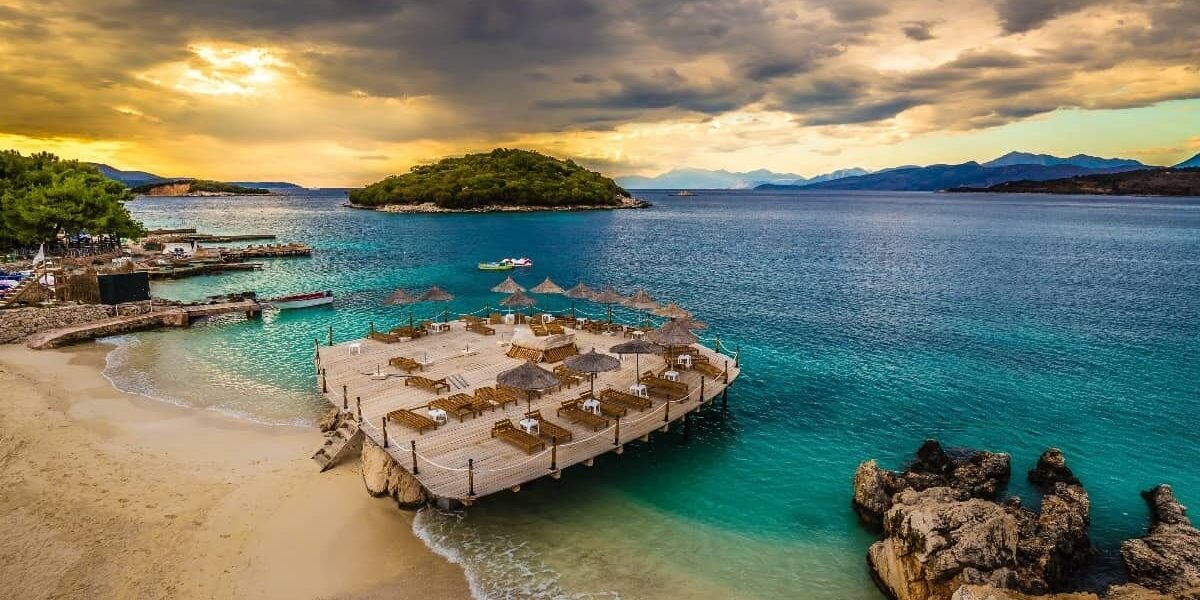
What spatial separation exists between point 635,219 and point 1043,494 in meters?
166

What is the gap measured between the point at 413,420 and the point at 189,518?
23.9 feet

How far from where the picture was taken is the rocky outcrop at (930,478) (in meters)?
19.9

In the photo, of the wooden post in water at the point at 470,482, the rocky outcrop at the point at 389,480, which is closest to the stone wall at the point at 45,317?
the rocky outcrop at the point at 389,480

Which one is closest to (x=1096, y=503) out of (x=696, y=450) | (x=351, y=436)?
(x=696, y=450)

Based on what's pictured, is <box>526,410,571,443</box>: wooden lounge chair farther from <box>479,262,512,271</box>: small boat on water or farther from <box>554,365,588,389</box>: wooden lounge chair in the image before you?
<box>479,262,512,271</box>: small boat on water

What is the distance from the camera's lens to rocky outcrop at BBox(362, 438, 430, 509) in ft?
63.1

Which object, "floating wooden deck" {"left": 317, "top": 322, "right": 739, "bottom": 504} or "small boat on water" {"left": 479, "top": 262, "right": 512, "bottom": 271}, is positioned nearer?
"floating wooden deck" {"left": 317, "top": 322, "right": 739, "bottom": 504}

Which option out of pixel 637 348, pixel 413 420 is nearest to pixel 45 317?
pixel 413 420

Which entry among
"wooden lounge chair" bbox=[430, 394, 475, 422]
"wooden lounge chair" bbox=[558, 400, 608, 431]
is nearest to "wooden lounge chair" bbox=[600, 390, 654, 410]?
"wooden lounge chair" bbox=[558, 400, 608, 431]

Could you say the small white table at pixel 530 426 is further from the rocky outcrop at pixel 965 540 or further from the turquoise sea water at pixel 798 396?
the rocky outcrop at pixel 965 540

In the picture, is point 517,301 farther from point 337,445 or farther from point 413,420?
point 337,445

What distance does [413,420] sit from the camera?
21984mm

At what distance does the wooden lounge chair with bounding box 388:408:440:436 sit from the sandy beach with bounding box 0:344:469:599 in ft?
7.40

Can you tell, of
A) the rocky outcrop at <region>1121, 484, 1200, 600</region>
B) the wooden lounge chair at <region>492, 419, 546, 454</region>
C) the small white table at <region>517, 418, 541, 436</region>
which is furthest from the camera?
the small white table at <region>517, 418, 541, 436</region>
